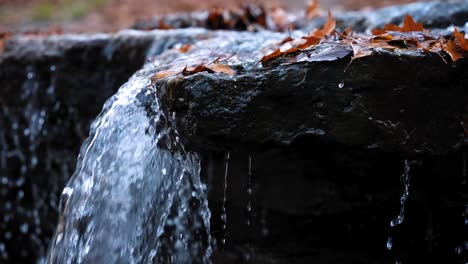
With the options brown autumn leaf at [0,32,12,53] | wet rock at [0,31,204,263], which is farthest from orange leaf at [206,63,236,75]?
brown autumn leaf at [0,32,12,53]

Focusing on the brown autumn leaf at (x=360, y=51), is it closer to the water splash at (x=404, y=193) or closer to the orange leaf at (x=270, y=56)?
the orange leaf at (x=270, y=56)

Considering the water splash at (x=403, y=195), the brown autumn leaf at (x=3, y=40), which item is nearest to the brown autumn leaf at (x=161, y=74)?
the water splash at (x=403, y=195)

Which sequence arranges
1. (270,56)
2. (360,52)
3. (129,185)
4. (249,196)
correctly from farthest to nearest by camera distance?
(249,196) < (129,185) < (270,56) < (360,52)

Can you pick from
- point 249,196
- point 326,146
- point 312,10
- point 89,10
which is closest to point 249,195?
point 249,196

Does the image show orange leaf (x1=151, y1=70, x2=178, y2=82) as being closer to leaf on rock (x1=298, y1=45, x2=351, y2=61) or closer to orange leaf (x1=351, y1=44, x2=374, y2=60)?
leaf on rock (x1=298, y1=45, x2=351, y2=61)

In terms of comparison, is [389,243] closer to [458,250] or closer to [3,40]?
[458,250]

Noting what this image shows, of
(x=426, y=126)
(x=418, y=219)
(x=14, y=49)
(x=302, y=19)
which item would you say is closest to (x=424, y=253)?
(x=418, y=219)
